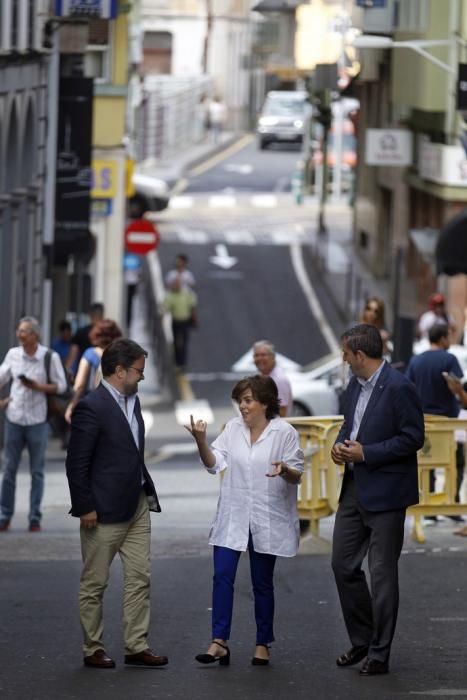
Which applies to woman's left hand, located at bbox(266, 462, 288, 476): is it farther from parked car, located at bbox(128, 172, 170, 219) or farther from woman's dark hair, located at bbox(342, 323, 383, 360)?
parked car, located at bbox(128, 172, 170, 219)

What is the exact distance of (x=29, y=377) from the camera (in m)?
17.1

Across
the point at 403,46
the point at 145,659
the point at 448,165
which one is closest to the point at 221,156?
the point at 448,165

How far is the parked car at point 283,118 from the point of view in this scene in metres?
76.6

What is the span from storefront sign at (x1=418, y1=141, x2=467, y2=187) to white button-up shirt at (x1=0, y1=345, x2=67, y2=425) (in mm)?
21320

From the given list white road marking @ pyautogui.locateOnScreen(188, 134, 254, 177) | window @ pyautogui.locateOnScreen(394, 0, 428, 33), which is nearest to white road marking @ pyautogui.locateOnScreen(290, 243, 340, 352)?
window @ pyautogui.locateOnScreen(394, 0, 428, 33)

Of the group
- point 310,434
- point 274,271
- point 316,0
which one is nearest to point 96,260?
point 274,271

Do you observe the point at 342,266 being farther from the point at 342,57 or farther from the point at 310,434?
the point at 310,434

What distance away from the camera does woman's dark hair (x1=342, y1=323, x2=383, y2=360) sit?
10.7 m

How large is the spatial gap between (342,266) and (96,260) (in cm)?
1079

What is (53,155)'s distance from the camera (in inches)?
1181

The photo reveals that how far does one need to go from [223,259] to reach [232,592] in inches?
1550

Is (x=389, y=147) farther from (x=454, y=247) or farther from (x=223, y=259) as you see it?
(x=454, y=247)

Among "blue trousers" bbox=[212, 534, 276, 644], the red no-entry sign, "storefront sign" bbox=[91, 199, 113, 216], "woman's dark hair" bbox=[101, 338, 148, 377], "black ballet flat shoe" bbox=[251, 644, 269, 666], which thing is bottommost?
the red no-entry sign

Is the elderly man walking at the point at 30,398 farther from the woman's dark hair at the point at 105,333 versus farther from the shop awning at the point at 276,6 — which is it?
the shop awning at the point at 276,6
